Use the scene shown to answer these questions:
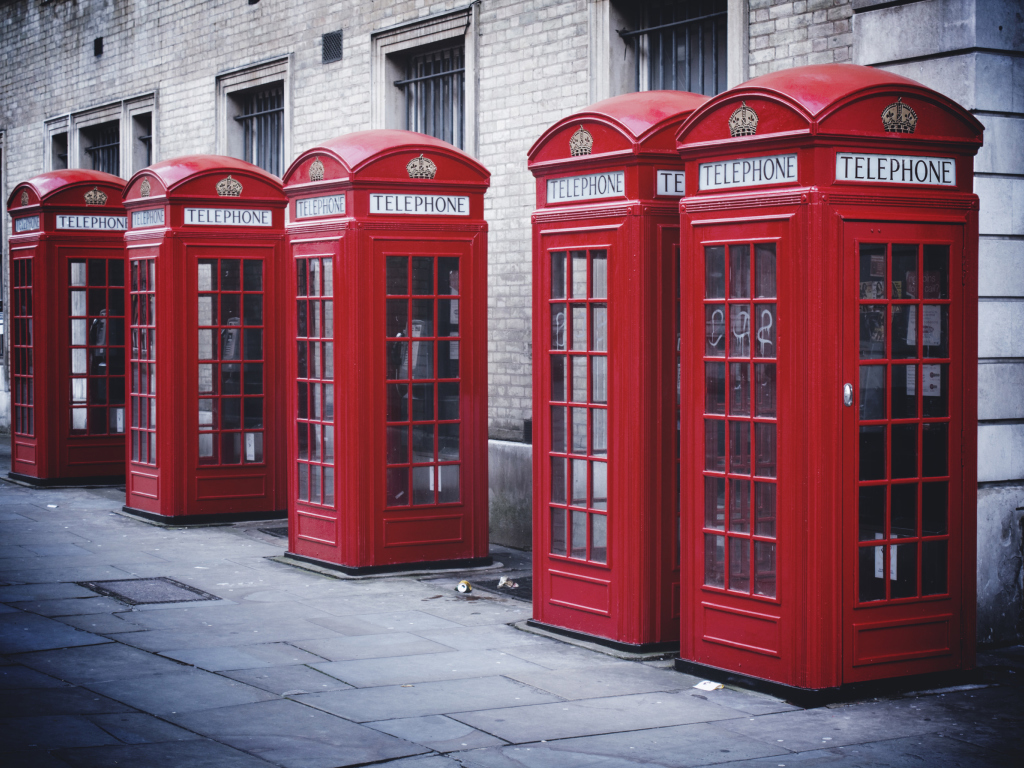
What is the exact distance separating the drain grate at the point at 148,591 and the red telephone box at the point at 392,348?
1.15 meters

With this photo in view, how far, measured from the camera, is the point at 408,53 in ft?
42.9

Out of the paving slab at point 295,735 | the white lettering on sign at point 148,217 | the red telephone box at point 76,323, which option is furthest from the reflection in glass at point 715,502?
the red telephone box at point 76,323

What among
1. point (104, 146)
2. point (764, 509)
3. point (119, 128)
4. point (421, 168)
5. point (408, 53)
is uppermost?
point (119, 128)

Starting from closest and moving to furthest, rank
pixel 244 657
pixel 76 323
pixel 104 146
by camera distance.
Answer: pixel 244 657 → pixel 76 323 → pixel 104 146

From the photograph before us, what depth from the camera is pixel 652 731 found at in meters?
5.72

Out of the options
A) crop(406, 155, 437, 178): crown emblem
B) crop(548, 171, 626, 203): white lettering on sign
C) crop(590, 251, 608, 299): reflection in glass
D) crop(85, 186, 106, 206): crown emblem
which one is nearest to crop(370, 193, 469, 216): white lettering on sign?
crop(406, 155, 437, 178): crown emblem

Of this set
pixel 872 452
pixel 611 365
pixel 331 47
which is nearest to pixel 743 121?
pixel 611 365

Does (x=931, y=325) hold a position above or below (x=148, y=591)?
above

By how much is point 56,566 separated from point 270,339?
9.94ft

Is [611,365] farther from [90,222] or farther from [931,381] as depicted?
[90,222]

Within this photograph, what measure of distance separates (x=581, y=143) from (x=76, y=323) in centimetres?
882

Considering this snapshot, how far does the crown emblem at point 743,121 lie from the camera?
6.32 meters

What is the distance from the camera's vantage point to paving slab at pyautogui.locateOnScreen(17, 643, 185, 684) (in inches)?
259

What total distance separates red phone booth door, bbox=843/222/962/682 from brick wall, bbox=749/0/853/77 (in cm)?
253
